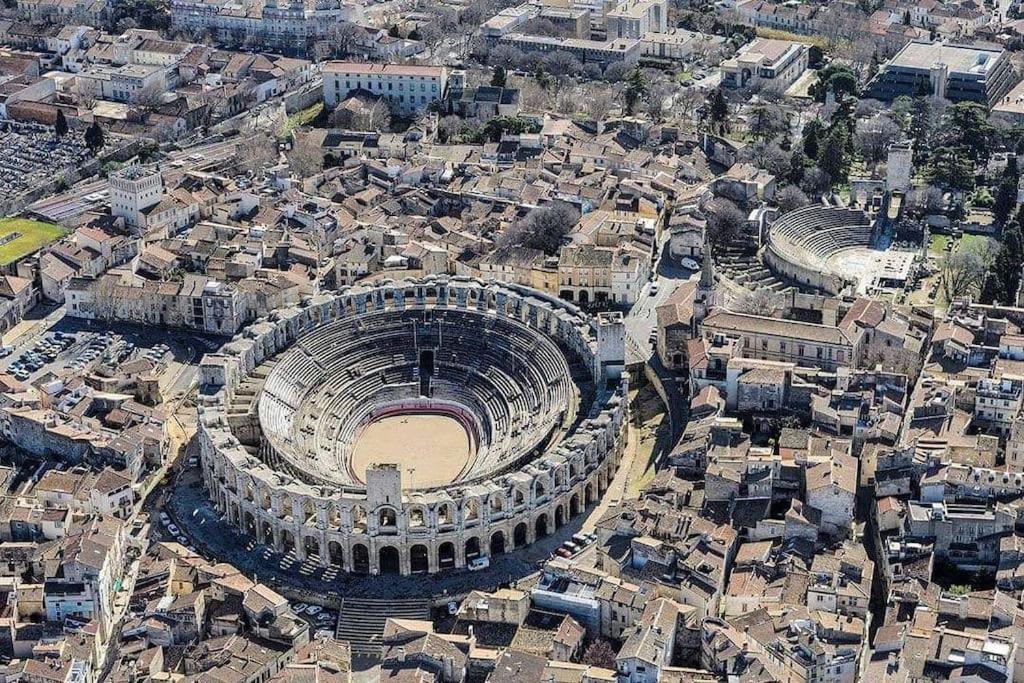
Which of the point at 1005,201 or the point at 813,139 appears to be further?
the point at 813,139

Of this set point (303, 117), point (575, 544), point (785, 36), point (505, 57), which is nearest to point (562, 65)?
point (505, 57)

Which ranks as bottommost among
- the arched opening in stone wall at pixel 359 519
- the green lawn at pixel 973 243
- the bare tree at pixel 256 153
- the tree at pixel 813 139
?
the arched opening in stone wall at pixel 359 519

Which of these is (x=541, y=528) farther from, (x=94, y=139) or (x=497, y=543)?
(x=94, y=139)

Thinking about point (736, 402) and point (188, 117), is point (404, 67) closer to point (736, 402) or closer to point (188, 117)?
point (188, 117)

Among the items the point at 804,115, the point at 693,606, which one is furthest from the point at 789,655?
the point at 804,115

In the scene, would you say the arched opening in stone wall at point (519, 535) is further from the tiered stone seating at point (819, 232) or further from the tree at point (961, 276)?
the tiered stone seating at point (819, 232)

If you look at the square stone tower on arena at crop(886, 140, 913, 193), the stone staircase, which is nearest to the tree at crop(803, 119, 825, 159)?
the square stone tower on arena at crop(886, 140, 913, 193)

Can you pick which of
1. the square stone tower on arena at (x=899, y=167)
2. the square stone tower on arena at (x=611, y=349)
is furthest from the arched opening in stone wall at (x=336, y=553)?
the square stone tower on arena at (x=899, y=167)
